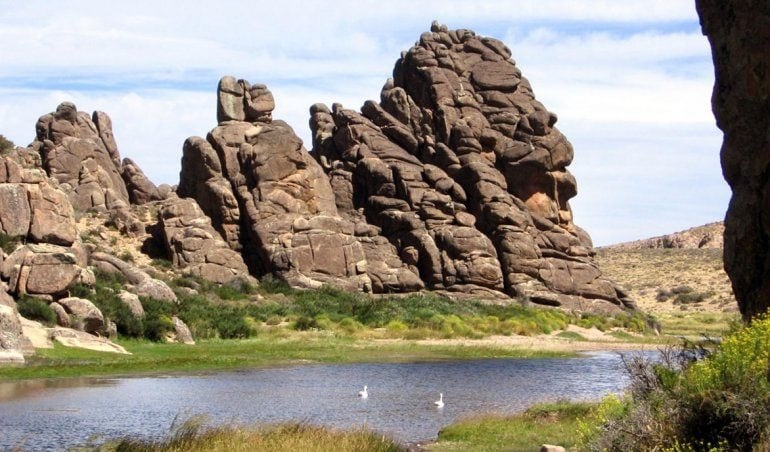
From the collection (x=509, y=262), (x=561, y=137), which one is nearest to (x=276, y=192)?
(x=509, y=262)

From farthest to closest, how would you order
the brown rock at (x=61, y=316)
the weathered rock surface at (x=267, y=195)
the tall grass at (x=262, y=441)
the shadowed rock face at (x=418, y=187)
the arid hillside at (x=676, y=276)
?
the arid hillside at (x=676, y=276), the shadowed rock face at (x=418, y=187), the weathered rock surface at (x=267, y=195), the brown rock at (x=61, y=316), the tall grass at (x=262, y=441)

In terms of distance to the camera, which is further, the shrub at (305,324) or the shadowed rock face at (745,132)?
the shrub at (305,324)

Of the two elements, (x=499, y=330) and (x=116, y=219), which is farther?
(x=116, y=219)

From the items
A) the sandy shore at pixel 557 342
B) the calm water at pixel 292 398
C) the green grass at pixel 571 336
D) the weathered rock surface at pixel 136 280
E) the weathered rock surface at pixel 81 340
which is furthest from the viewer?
the green grass at pixel 571 336

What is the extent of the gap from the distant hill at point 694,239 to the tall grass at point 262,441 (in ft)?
450

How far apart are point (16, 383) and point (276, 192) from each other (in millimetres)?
40408

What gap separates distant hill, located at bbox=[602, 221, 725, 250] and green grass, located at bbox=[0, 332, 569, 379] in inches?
4197

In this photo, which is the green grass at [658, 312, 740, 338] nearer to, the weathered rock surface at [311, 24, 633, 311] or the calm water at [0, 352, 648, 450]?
the weathered rock surface at [311, 24, 633, 311]

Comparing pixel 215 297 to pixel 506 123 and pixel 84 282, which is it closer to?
pixel 84 282

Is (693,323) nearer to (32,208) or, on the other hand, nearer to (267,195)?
(267,195)

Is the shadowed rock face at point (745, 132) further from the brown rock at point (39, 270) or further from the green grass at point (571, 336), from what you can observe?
the green grass at point (571, 336)

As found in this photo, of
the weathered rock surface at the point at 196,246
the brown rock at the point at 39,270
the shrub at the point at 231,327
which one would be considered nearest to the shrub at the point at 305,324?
the shrub at the point at 231,327

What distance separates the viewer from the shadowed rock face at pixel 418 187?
73.2 m

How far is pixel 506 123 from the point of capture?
83438 millimetres
